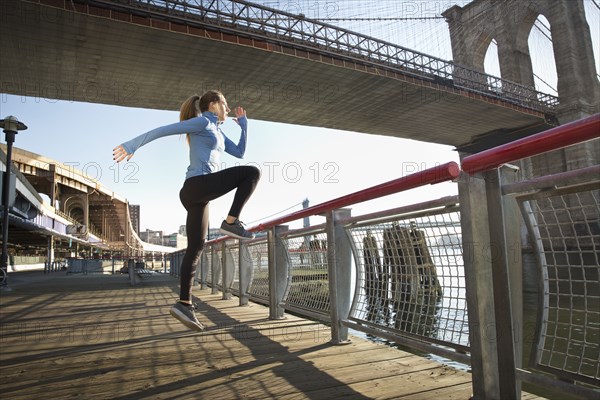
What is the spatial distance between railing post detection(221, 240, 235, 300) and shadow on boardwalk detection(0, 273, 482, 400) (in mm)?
2122

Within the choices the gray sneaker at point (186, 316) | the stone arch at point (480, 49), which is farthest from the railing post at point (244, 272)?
the stone arch at point (480, 49)

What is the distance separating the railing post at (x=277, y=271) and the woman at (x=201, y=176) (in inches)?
52.5

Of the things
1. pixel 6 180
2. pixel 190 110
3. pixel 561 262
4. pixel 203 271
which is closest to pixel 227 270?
pixel 203 271

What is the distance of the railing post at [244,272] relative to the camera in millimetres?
5164

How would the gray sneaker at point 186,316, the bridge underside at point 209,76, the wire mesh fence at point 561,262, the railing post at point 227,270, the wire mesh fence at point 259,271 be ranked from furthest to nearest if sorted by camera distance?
the bridge underside at point 209,76
the railing post at point 227,270
the wire mesh fence at point 259,271
the gray sneaker at point 186,316
the wire mesh fence at point 561,262

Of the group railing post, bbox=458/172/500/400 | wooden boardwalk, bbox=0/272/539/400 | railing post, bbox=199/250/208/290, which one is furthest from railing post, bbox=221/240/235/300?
railing post, bbox=458/172/500/400

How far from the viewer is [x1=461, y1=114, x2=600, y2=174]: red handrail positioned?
3.72 ft

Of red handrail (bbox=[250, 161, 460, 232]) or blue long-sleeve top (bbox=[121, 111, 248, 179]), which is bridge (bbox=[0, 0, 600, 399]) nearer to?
red handrail (bbox=[250, 161, 460, 232])

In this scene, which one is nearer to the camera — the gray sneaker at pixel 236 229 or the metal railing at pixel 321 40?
the gray sneaker at pixel 236 229

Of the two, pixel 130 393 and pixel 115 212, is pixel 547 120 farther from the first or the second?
pixel 115 212

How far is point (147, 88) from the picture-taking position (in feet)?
104

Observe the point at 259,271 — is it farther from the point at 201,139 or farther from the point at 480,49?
the point at 480,49

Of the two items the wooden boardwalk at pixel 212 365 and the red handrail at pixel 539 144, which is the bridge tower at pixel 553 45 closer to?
the wooden boardwalk at pixel 212 365

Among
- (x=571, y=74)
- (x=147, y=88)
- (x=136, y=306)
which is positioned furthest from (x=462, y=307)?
(x=571, y=74)
